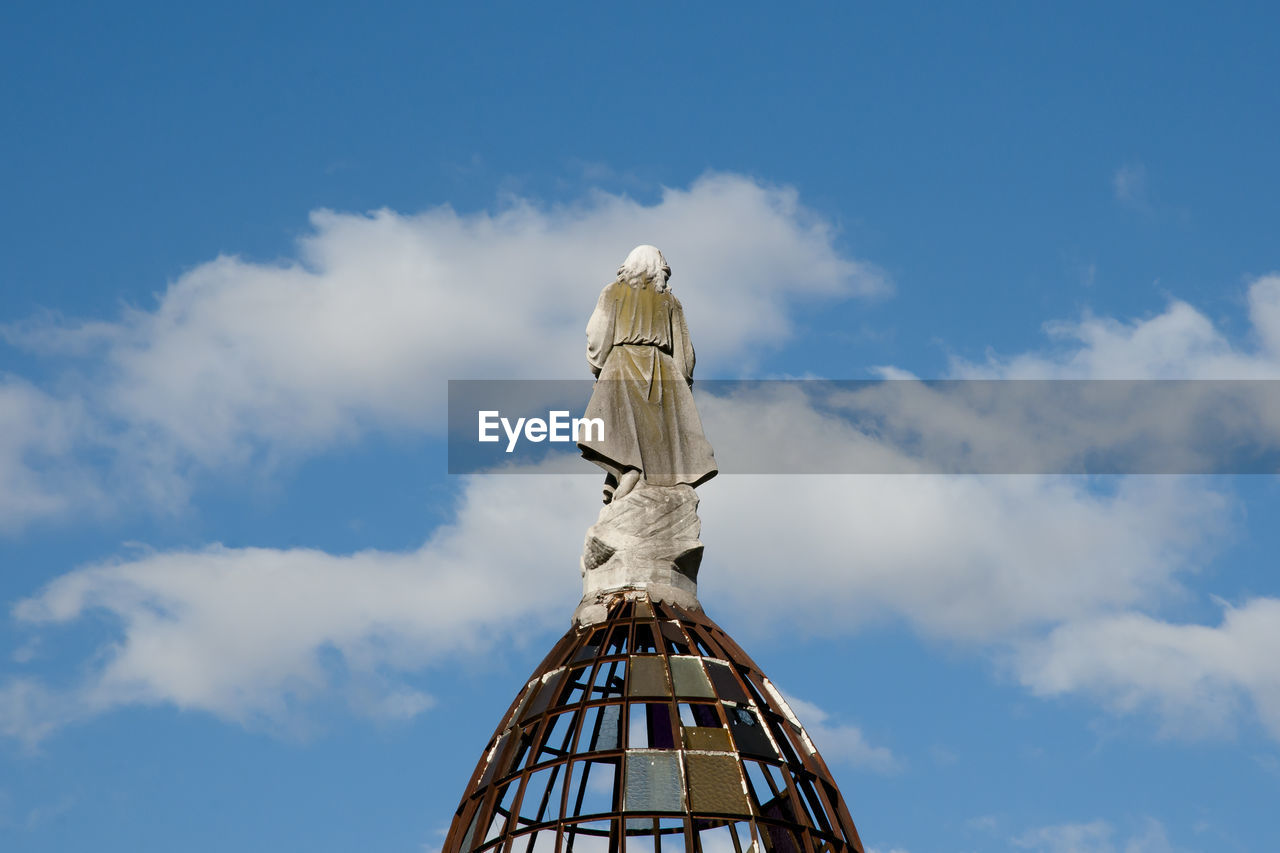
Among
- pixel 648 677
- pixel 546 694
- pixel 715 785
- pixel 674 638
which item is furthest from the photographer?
pixel 674 638

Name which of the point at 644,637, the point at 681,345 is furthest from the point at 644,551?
the point at 681,345

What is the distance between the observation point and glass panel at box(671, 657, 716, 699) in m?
31.0

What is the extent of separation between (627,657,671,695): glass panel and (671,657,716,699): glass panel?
0.19m

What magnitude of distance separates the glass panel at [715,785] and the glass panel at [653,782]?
0.20m

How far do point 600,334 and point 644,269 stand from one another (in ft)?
4.31

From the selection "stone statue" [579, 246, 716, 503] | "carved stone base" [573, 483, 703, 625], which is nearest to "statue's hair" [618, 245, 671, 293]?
"stone statue" [579, 246, 716, 503]

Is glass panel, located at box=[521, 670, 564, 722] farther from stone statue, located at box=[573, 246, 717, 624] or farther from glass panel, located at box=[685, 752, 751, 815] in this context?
glass panel, located at box=[685, 752, 751, 815]

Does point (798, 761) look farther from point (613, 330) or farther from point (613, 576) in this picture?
point (613, 330)

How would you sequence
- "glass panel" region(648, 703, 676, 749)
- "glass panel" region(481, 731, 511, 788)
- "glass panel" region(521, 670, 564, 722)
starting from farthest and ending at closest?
"glass panel" region(648, 703, 676, 749)
"glass panel" region(521, 670, 564, 722)
"glass panel" region(481, 731, 511, 788)

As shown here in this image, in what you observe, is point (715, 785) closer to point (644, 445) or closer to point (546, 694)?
point (546, 694)

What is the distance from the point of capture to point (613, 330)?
1401 inches

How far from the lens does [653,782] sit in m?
30.0

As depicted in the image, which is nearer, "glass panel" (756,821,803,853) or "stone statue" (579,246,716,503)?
"glass panel" (756,821,803,853)

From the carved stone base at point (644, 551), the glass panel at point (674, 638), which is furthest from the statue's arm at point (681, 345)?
the glass panel at point (674, 638)
